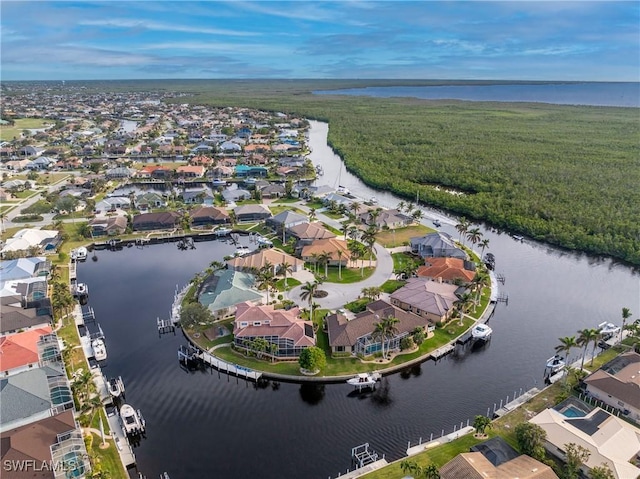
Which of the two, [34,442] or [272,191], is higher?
[272,191]

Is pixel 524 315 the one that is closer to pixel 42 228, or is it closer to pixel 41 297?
pixel 41 297

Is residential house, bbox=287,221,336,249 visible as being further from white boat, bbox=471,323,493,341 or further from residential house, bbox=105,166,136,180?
residential house, bbox=105,166,136,180

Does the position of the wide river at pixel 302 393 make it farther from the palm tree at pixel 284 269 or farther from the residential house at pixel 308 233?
the residential house at pixel 308 233

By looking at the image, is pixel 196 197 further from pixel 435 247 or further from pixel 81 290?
pixel 435 247

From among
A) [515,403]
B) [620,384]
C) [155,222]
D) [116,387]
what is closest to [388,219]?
[155,222]

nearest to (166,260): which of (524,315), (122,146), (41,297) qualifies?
(41,297)
